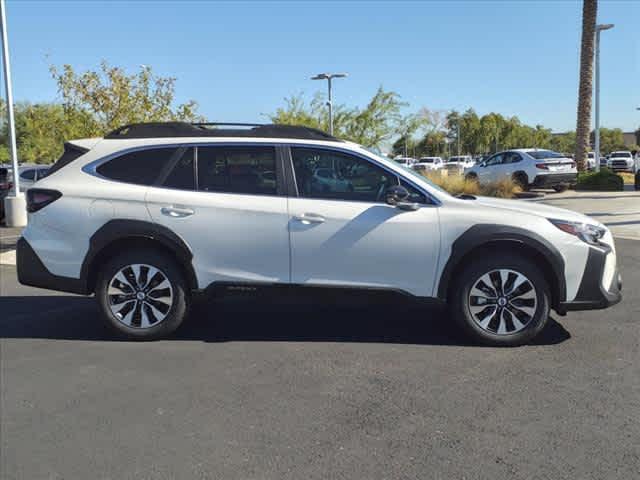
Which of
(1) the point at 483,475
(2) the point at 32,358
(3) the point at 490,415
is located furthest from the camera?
(2) the point at 32,358

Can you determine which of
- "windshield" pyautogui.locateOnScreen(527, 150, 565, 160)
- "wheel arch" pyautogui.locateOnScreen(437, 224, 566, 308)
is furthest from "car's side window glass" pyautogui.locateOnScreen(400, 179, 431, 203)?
"windshield" pyautogui.locateOnScreen(527, 150, 565, 160)

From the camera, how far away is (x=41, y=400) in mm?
4082

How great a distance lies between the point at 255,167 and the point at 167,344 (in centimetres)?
169

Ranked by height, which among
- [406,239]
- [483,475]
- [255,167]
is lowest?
[483,475]

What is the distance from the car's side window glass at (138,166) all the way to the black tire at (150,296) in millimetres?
635

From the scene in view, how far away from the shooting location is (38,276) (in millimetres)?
5383

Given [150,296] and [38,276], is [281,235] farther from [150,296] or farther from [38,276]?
[38,276]

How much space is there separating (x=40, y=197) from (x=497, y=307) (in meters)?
3.97

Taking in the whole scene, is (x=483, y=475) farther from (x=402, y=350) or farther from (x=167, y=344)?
(x=167, y=344)

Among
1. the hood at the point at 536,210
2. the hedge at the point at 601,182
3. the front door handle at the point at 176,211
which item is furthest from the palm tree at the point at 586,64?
the front door handle at the point at 176,211

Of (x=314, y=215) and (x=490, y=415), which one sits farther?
(x=314, y=215)

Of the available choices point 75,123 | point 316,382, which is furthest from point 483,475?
point 75,123

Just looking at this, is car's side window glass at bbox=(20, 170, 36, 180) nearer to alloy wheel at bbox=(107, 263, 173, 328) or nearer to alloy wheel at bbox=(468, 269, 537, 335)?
alloy wheel at bbox=(107, 263, 173, 328)

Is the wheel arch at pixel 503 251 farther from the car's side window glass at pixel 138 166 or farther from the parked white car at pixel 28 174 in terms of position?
the parked white car at pixel 28 174
